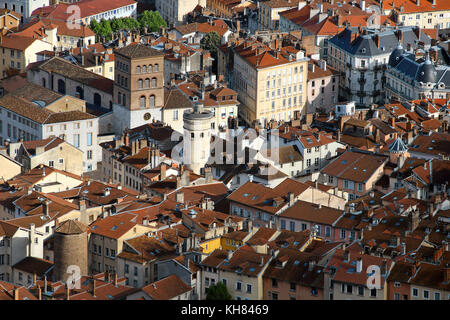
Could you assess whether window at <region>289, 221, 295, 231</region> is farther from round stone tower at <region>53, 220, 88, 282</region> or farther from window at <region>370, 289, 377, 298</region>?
window at <region>370, 289, 377, 298</region>

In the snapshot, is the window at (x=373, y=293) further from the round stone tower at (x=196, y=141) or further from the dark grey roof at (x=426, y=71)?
the dark grey roof at (x=426, y=71)

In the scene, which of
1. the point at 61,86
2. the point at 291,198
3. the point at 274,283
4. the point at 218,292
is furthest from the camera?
the point at 61,86

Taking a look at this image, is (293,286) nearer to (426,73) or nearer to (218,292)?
(218,292)

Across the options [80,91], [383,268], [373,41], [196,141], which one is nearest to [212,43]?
[373,41]

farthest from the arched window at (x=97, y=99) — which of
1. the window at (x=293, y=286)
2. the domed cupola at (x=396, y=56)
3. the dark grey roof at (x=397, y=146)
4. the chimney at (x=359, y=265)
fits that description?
the chimney at (x=359, y=265)
